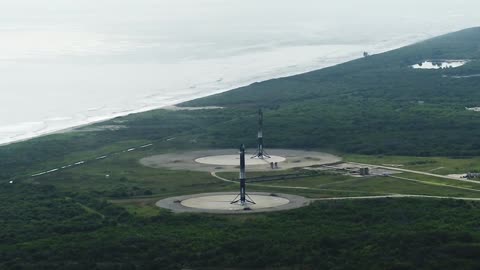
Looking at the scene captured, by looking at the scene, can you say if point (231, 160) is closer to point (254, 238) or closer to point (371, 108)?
point (254, 238)

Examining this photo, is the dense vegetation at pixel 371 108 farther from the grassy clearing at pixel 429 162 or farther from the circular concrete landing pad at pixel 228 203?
the circular concrete landing pad at pixel 228 203

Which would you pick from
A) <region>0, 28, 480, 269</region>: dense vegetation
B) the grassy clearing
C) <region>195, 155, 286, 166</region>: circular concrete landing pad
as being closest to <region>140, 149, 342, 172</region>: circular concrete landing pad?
<region>195, 155, 286, 166</region>: circular concrete landing pad

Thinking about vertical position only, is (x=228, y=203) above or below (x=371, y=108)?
below

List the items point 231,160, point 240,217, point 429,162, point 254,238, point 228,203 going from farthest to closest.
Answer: point 231,160
point 429,162
point 228,203
point 240,217
point 254,238

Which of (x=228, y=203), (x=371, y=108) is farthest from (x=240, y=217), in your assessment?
(x=371, y=108)

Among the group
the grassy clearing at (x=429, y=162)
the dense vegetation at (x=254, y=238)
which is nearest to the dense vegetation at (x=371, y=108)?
the grassy clearing at (x=429, y=162)

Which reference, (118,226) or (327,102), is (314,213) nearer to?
(118,226)

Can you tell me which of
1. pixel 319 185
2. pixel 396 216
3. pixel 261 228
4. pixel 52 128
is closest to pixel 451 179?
pixel 319 185
